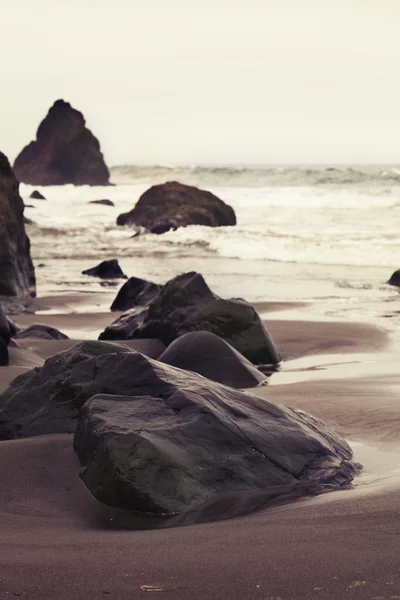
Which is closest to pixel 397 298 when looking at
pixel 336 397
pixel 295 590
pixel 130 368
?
pixel 336 397

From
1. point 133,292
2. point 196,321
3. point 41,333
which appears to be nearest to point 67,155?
point 133,292

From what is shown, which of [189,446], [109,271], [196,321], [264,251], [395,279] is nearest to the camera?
[189,446]

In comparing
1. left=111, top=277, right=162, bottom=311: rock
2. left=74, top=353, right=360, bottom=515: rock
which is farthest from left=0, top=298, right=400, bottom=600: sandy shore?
left=111, top=277, right=162, bottom=311: rock

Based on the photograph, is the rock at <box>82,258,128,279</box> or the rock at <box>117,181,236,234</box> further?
the rock at <box>117,181,236,234</box>

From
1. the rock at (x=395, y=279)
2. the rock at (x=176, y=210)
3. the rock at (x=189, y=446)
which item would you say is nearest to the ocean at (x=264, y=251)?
the rock at (x=395, y=279)

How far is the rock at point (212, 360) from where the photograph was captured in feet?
21.4

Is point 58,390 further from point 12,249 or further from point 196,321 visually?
point 12,249

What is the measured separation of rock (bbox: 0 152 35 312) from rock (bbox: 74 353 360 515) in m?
8.53

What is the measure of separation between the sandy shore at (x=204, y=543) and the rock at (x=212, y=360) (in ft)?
6.29

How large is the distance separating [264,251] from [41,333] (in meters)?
12.1

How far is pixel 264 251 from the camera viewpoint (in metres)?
20.2

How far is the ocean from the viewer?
1317cm

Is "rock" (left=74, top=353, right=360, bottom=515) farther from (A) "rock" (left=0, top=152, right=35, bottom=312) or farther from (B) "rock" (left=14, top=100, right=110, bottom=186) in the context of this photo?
(B) "rock" (left=14, top=100, right=110, bottom=186)

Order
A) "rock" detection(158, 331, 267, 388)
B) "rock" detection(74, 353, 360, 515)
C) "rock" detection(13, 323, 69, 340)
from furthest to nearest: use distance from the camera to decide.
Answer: "rock" detection(13, 323, 69, 340), "rock" detection(158, 331, 267, 388), "rock" detection(74, 353, 360, 515)
